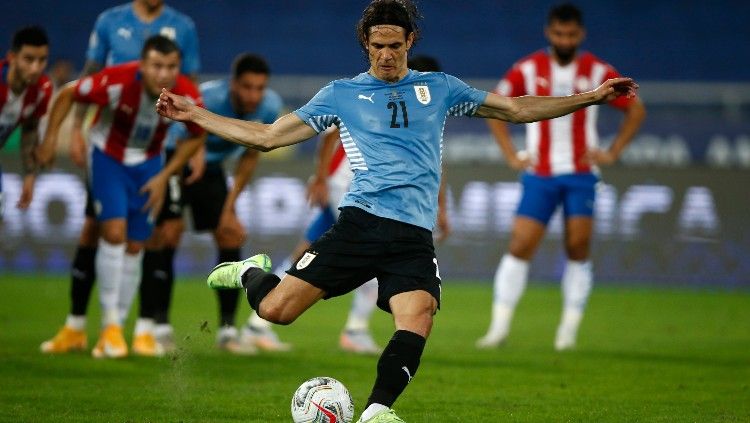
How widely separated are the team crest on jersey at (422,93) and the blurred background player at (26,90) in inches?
145

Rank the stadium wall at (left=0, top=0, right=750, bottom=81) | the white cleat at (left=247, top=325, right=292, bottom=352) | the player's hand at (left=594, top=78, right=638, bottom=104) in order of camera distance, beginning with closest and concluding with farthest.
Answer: the player's hand at (left=594, top=78, right=638, bottom=104) → the white cleat at (left=247, top=325, right=292, bottom=352) → the stadium wall at (left=0, top=0, right=750, bottom=81)

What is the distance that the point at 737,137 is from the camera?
1653 cm

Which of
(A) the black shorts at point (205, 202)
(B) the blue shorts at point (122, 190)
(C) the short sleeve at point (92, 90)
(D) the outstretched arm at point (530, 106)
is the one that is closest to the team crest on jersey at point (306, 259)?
(D) the outstretched arm at point (530, 106)

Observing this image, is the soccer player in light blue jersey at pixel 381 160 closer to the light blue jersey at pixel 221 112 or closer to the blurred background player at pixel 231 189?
the blurred background player at pixel 231 189

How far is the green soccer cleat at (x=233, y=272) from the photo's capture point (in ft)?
21.6

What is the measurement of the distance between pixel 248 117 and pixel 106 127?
1260mm

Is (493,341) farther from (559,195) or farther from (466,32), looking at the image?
(466,32)

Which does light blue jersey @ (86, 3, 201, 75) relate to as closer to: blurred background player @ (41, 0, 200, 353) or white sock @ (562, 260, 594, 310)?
blurred background player @ (41, 0, 200, 353)

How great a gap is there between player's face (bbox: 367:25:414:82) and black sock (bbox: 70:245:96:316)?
4.15 metres

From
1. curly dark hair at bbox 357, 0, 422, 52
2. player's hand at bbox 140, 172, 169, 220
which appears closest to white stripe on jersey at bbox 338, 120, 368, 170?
curly dark hair at bbox 357, 0, 422, 52

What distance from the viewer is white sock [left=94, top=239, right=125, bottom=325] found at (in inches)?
348

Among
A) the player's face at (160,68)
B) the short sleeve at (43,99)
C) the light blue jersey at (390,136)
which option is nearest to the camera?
the light blue jersey at (390,136)

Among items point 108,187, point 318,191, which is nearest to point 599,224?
point 318,191

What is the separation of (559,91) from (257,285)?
16.0 feet
